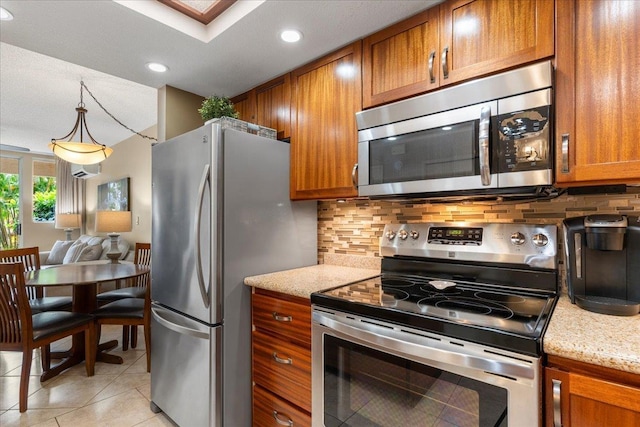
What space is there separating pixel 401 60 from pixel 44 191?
7.89 m

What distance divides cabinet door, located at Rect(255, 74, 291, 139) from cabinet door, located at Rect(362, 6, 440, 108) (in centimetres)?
59

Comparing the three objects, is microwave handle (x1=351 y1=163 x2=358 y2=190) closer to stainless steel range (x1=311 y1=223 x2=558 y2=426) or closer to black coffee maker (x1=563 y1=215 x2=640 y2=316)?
stainless steel range (x1=311 y1=223 x2=558 y2=426)

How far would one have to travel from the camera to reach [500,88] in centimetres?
128

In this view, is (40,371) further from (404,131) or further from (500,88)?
(500,88)

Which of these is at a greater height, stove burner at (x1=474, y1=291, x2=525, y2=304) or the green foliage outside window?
the green foliage outside window

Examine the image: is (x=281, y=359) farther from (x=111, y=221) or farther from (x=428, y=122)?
(x=111, y=221)

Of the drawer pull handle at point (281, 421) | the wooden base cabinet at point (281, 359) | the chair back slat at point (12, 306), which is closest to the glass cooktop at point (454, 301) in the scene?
the wooden base cabinet at point (281, 359)

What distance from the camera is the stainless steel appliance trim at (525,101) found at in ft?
3.90

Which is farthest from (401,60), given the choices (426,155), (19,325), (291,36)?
(19,325)

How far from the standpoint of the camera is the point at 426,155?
1.49m

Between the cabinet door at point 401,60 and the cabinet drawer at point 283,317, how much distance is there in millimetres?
1106

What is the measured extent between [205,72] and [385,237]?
1.59m

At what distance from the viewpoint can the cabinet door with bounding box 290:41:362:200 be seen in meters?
1.78

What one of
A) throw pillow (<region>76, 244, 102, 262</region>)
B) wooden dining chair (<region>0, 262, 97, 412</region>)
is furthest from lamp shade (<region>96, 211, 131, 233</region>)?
wooden dining chair (<region>0, 262, 97, 412</region>)
